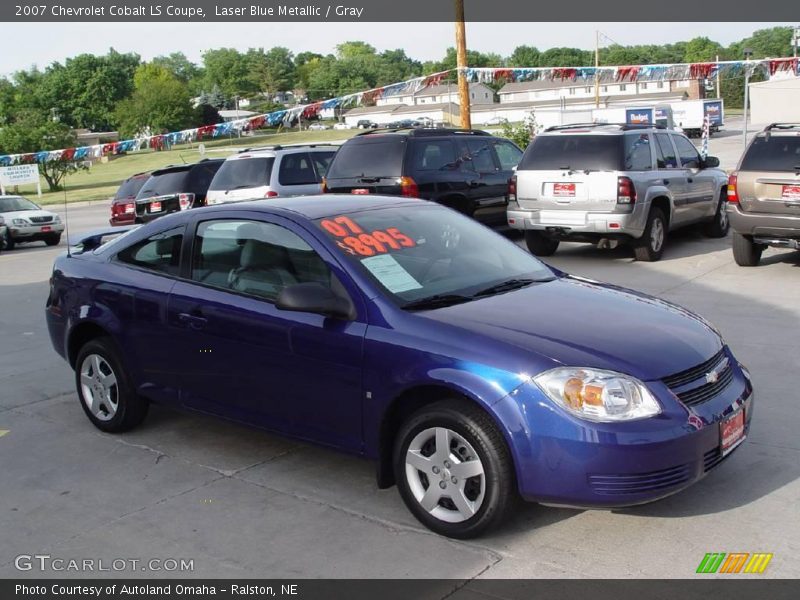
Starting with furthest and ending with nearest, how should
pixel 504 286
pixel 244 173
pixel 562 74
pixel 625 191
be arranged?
pixel 562 74 → pixel 244 173 → pixel 625 191 → pixel 504 286

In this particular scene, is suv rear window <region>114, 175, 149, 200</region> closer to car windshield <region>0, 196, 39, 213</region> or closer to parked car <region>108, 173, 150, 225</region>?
parked car <region>108, 173, 150, 225</region>

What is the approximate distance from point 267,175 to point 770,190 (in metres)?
8.07

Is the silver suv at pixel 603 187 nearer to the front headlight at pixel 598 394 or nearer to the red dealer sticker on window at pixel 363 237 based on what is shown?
the red dealer sticker on window at pixel 363 237

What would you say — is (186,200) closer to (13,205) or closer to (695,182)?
(13,205)

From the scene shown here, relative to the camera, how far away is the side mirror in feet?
14.9

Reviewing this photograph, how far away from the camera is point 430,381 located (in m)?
4.18

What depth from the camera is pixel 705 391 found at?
14.0 feet

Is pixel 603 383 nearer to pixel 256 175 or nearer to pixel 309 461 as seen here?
pixel 309 461

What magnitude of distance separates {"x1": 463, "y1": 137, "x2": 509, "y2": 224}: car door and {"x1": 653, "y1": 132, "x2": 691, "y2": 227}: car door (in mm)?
2785

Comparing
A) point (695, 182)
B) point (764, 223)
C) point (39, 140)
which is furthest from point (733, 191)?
point (39, 140)

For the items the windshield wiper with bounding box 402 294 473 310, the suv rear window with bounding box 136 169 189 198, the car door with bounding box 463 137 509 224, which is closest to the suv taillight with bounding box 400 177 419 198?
the car door with bounding box 463 137 509 224

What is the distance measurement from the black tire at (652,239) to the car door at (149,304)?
8031 mm

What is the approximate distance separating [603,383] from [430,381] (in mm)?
790

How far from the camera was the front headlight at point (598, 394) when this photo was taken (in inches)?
155
